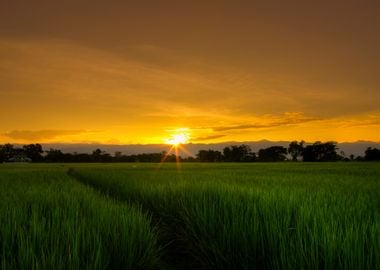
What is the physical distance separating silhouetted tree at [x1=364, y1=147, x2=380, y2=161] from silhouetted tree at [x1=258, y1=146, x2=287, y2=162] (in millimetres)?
25965

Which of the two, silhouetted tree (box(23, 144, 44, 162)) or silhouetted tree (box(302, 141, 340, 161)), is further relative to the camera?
silhouetted tree (box(23, 144, 44, 162))

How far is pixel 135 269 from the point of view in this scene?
4699 millimetres

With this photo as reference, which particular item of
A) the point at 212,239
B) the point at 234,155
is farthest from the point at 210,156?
the point at 212,239

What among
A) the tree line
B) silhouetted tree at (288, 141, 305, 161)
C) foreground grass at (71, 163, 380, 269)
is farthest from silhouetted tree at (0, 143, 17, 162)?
foreground grass at (71, 163, 380, 269)

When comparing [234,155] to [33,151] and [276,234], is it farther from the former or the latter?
[276,234]

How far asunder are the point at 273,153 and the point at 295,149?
7555 mm

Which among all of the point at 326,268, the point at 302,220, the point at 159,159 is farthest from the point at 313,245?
the point at 159,159

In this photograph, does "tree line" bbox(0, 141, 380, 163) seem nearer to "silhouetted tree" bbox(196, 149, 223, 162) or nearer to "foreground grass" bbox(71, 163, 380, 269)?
"silhouetted tree" bbox(196, 149, 223, 162)

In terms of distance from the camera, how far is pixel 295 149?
115 meters

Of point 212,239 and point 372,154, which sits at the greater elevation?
point 372,154

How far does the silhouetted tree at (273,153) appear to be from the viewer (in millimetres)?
107750

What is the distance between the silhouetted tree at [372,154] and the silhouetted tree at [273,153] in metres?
26.0

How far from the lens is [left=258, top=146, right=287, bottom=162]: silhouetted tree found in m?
108

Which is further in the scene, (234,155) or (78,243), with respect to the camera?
(234,155)
